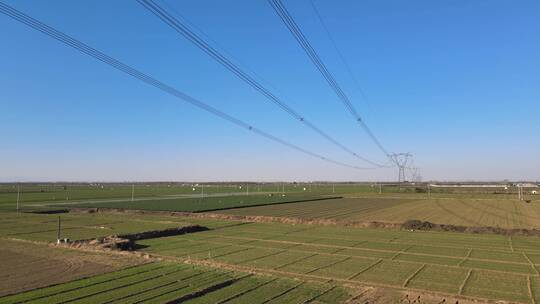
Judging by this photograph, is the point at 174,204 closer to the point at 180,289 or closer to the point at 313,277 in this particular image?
the point at 313,277

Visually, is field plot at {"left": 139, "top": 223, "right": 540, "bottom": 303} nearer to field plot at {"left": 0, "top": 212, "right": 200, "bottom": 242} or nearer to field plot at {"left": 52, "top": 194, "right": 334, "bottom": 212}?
field plot at {"left": 0, "top": 212, "right": 200, "bottom": 242}

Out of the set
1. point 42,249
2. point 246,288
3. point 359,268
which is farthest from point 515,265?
point 42,249

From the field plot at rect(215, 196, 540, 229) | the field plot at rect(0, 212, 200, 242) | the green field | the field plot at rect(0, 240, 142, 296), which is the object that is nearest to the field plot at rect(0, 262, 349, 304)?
the green field

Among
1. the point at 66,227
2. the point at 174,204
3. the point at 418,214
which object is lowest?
the point at 66,227

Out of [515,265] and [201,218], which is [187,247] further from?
[201,218]

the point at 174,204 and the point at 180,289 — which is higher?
the point at 174,204

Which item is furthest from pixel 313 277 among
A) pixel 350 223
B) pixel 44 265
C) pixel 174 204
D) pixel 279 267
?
pixel 174 204

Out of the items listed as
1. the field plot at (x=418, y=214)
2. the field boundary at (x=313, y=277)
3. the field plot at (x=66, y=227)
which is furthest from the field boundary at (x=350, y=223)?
the field boundary at (x=313, y=277)
